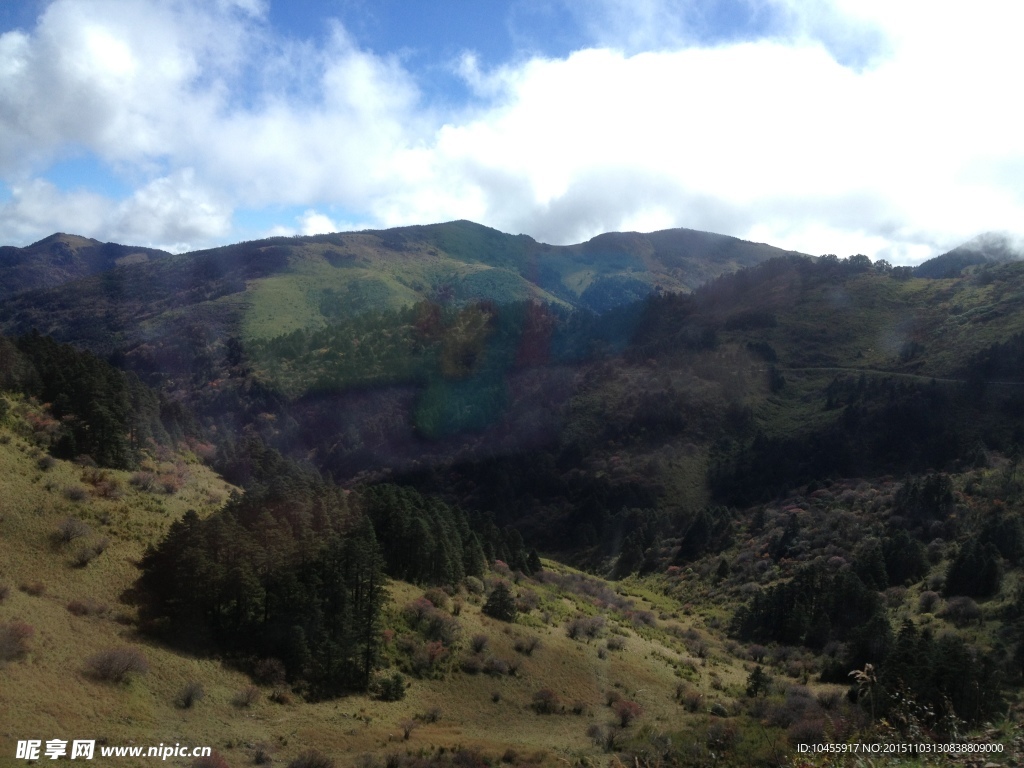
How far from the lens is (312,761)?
18.2m

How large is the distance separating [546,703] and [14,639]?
19750mm

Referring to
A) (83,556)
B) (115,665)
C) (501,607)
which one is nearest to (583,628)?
(501,607)

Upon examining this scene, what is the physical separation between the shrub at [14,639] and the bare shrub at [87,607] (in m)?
2.49

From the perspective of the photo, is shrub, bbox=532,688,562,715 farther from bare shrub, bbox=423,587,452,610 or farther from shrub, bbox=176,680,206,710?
shrub, bbox=176,680,206,710

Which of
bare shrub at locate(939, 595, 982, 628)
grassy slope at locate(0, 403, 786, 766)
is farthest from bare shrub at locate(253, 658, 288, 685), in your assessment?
bare shrub at locate(939, 595, 982, 628)

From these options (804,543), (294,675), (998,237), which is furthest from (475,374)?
(998,237)

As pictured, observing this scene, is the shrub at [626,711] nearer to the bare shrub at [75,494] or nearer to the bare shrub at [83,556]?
the bare shrub at [83,556]

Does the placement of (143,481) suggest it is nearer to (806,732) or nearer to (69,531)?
(69,531)

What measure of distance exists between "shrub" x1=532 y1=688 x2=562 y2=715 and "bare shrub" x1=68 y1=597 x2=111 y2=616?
17.5 meters

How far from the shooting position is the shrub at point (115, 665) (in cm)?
1973

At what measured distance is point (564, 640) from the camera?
117ft

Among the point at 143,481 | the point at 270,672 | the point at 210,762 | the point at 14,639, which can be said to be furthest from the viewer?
the point at 143,481

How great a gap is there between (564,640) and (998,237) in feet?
727

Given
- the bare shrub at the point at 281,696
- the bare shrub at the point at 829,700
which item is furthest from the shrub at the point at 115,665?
the bare shrub at the point at 829,700
